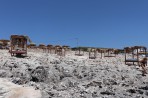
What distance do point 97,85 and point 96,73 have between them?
2277mm

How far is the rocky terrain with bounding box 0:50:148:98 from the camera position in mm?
12367

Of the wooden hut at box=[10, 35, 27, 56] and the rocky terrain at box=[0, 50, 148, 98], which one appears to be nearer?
the rocky terrain at box=[0, 50, 148, 98]

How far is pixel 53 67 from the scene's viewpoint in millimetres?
17047

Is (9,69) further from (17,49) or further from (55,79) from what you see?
(17,49)

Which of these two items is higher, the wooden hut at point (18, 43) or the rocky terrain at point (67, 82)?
the wooden hut at point (18, 43)

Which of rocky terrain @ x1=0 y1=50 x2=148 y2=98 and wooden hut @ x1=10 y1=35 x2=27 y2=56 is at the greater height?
wooden hut @ x1=10 y1=35 x2=27 y2=56

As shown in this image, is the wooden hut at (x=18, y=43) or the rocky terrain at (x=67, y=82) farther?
the wooden hut at (x=18, y=43)

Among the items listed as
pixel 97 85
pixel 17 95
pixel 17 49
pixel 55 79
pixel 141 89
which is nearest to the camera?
pixel 17 95

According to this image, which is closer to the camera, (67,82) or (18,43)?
(67,82)

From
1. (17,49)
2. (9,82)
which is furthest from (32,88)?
(17,49)

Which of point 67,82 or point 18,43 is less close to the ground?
point 18,43

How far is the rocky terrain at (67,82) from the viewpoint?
12367 millimetres

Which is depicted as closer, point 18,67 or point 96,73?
A: point 96,73

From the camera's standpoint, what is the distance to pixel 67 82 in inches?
574
